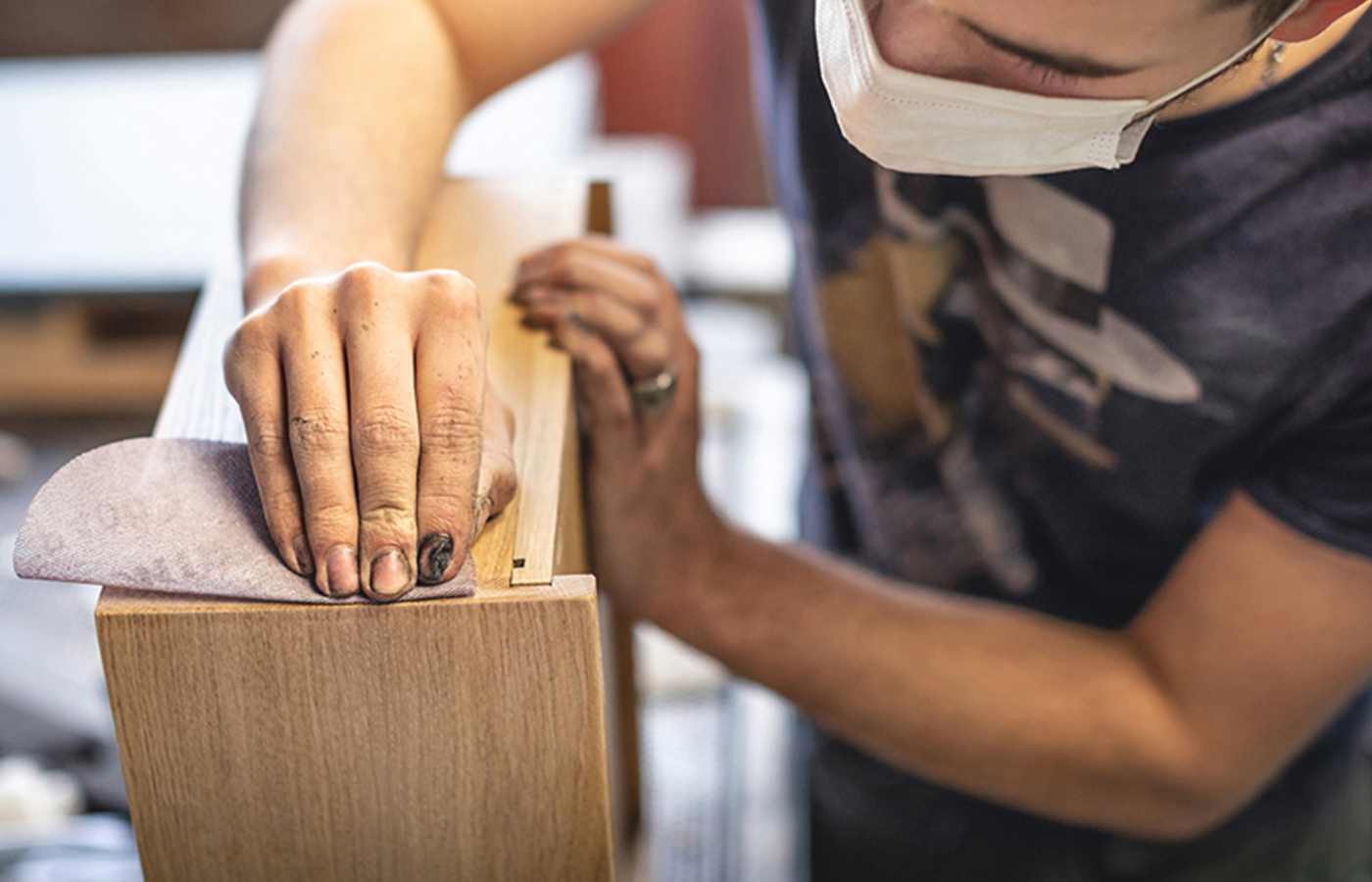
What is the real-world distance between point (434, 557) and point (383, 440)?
0.17 feet

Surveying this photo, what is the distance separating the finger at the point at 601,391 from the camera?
0.62m

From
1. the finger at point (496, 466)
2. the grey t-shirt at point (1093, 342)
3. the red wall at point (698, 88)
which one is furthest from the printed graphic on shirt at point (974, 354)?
the red wall at point (698, 88)

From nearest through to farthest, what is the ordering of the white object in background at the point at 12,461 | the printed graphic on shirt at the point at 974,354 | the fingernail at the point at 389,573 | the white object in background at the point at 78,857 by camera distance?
the fingernail at the point at 389,573, the printed graphic on shirt at the point at 974,354, the white object in background at the point at 78,857, the white object in background at the point at 12,461

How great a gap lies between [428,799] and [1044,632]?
453 mm

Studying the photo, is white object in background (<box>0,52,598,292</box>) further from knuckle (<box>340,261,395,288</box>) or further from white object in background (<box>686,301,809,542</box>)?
knuckle (<box>340,261,395,288</box>)

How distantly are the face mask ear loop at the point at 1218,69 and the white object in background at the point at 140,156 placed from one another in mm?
1156

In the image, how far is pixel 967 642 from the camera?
2.36 feet

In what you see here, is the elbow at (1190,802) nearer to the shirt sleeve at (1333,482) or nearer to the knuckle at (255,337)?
the shirt sleeve at (1333,482)

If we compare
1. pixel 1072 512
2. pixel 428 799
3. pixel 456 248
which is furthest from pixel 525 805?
pixel 1072 512

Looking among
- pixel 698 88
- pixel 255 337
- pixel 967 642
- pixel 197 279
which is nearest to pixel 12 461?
pixel 197 279

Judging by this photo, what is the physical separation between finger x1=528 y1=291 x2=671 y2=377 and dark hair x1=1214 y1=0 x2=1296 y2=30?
344 mm

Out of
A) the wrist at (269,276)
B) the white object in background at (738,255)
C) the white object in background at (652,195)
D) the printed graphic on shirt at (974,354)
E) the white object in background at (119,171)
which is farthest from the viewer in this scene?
the white object in background at (738,255)

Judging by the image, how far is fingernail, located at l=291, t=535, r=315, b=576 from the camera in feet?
1.37

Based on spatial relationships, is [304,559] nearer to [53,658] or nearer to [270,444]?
[270,444]
